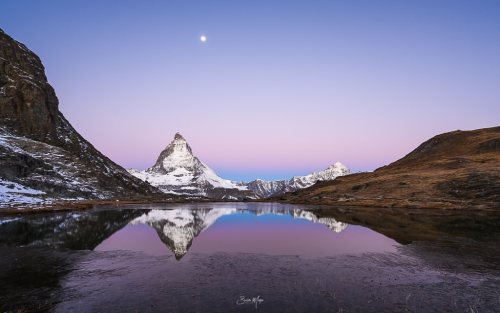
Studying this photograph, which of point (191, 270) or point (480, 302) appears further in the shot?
point (191, 270)

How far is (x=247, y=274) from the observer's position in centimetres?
2548

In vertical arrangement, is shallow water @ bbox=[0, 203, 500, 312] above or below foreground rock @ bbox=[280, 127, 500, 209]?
below

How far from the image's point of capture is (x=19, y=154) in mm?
162375

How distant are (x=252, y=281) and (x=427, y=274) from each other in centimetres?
1277

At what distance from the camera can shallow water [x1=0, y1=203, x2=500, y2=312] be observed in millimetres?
18875

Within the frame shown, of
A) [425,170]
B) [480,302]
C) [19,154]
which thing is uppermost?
[19,154]

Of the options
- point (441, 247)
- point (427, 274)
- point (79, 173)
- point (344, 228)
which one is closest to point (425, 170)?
point (344, 228)

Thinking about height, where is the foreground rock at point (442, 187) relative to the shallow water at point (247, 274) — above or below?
above

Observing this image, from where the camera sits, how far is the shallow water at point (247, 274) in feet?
61.9

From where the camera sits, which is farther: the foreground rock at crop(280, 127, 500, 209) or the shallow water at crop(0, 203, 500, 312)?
the foreground rock at crop(280, 127, 500, 209)

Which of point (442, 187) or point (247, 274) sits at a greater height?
point (442, 187)

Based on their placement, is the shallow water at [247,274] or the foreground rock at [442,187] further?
the foreground rock at [442,187]

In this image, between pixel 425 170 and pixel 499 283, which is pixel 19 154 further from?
pixel 499 283

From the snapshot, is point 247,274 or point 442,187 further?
point 442,187
